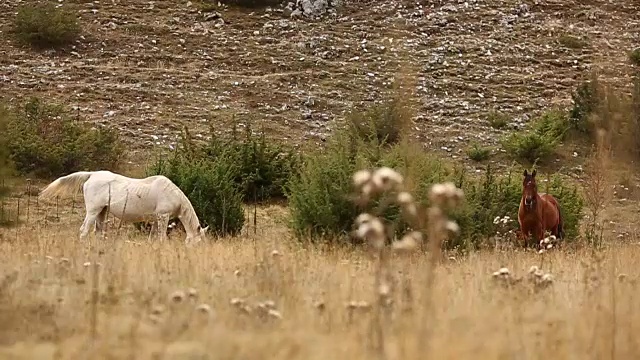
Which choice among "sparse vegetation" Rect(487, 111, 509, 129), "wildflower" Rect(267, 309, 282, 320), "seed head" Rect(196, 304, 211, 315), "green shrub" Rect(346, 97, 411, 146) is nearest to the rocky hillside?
"sparse vegetation" Rect(487, 111, 509, 129)

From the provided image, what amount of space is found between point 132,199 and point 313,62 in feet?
72.1

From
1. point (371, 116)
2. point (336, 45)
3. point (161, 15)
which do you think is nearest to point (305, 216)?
point (371, 116)

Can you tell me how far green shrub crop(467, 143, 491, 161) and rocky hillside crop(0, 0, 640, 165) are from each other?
47cm

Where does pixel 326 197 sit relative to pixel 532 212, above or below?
above

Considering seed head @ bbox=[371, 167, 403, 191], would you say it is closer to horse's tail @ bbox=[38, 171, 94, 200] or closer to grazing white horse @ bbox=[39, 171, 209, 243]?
grazing white horse @ bbox=[39, 171, 209, 243]

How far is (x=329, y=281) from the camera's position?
20.9 ft

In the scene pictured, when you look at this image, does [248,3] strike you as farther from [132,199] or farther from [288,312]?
[288,312]

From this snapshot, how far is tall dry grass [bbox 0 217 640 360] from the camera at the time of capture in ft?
13.7

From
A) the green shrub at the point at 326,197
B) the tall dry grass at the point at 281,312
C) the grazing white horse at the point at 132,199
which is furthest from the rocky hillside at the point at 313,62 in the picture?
the tall dry grass at the point at 281,312

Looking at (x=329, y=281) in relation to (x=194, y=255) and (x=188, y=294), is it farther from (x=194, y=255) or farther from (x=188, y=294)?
(x=194, y=255)

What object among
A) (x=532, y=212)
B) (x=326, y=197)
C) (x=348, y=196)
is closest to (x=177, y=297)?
(x=348, y=196)

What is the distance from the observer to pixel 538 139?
26594 mm

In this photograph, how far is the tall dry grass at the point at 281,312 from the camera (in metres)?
4.17

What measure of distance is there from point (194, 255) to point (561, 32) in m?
33.9
